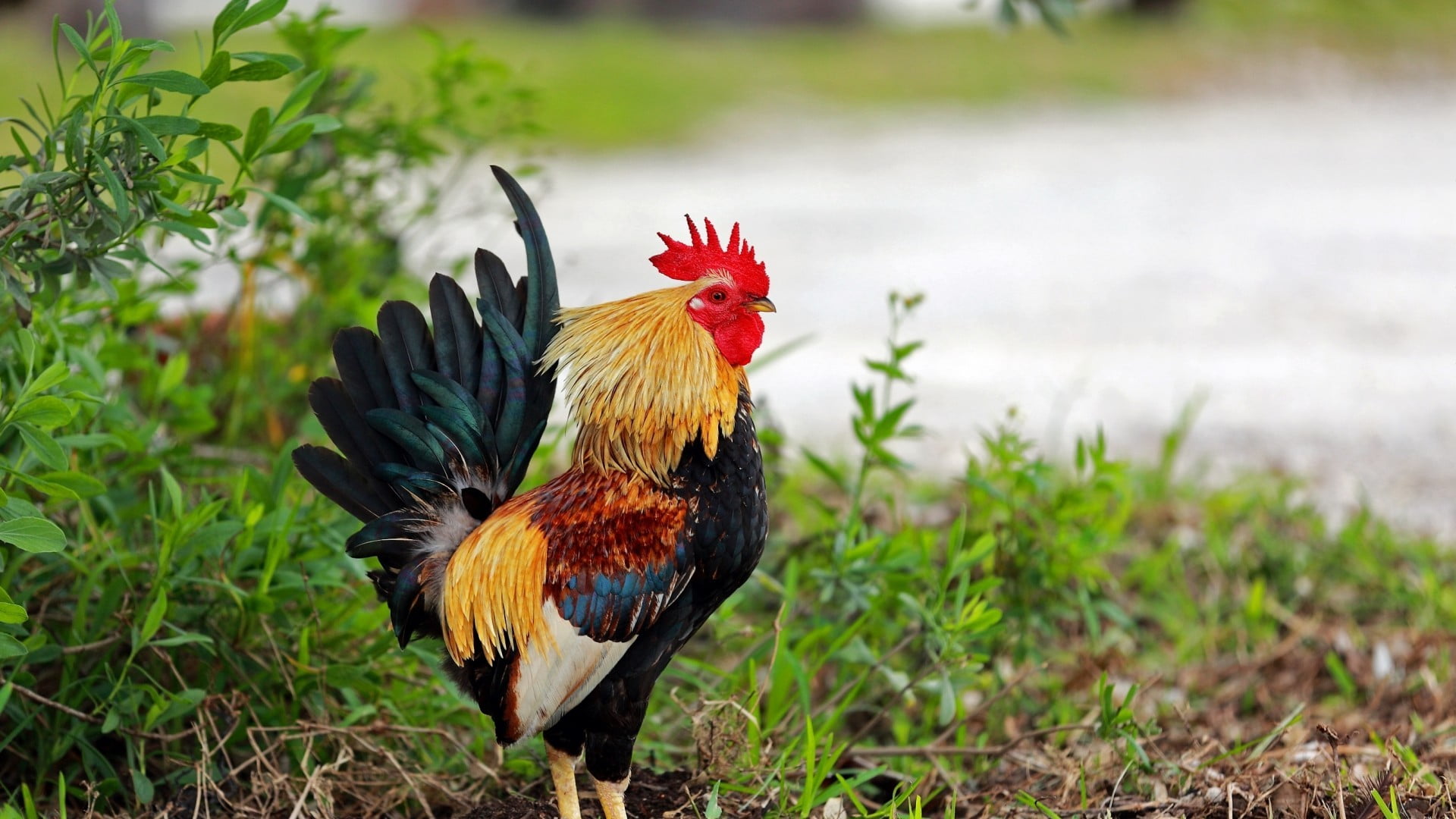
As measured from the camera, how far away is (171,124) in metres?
2.22

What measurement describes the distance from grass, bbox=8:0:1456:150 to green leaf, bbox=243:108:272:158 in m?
10.7

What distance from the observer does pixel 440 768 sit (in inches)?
111

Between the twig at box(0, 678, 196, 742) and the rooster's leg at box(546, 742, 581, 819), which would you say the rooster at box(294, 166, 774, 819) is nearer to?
the rooster's leg at box(546, 742, 581, 819)

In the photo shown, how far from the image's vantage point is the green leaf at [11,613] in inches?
82.7

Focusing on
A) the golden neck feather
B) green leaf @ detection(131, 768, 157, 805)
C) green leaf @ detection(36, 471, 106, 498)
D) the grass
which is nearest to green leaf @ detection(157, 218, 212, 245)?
green leaf @ detection(36, 471, 106, 498)

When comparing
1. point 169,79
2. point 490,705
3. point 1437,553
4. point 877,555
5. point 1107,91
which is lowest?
point 1107,91

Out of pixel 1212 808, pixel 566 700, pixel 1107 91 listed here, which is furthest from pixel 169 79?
pixel 1107 91

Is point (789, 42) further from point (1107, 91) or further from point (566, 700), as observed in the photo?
point (566, 700)

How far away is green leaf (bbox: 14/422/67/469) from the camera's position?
2.20m

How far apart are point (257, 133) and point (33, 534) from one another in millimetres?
877

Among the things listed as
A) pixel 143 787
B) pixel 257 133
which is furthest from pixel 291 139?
pixel 143 787

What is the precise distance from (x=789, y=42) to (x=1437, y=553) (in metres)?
17.7

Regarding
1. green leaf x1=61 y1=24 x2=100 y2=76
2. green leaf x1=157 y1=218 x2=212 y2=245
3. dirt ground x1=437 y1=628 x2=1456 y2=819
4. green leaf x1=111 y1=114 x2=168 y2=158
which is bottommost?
dirt ground x1=437 y1=628 x2=1456 y2=819

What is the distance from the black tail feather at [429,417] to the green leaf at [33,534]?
41 centimetres
